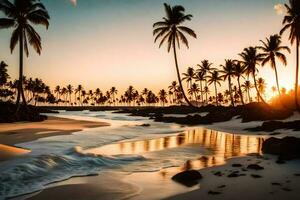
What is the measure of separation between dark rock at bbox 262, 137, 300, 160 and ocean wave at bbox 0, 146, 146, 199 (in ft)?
18.5

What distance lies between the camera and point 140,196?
23.5ft

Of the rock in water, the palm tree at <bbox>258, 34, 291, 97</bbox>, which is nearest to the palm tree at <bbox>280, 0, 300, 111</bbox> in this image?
the palm tree at <bbox>258, 34, 291, 97</bbox>

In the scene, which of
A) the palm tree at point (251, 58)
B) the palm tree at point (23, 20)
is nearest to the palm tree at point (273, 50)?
the palm tree at point (251, 58)

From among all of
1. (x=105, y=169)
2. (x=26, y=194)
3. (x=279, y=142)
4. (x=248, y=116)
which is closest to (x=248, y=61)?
(x=248, y=116)

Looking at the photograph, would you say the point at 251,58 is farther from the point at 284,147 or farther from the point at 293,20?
the point at 284,147

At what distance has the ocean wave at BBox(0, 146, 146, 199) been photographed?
7926 mm

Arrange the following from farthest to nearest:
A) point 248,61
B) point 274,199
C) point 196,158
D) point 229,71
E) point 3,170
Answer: point 229,71 < point 248,61 < point 196,158 < point 3,170 < point 274,199

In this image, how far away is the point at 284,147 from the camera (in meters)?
12.6

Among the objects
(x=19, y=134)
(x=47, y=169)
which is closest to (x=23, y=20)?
(x=19, y=134)

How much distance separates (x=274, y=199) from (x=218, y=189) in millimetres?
1423

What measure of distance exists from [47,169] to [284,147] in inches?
369

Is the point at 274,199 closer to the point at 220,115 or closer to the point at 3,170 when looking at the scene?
the point at 3,170

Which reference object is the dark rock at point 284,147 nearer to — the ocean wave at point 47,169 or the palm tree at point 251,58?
the ocean wave at point 47,169

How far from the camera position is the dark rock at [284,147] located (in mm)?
11883
